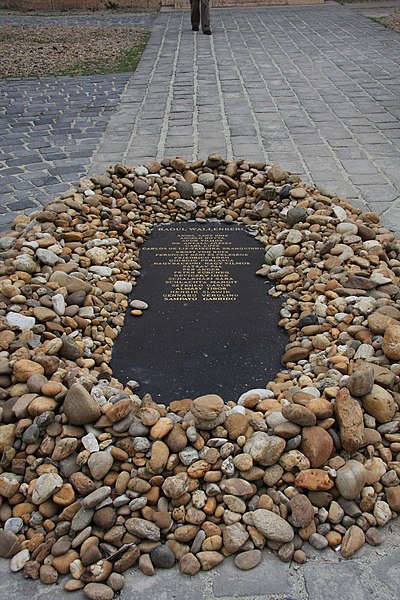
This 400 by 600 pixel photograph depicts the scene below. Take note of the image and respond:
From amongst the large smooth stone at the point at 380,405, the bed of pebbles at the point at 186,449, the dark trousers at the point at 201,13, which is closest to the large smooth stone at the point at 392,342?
the bed of pebbles at the point at 186,449

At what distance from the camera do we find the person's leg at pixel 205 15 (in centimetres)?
1130

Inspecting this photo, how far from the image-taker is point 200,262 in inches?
159

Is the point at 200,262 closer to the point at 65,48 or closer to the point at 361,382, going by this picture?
the point at 361,382

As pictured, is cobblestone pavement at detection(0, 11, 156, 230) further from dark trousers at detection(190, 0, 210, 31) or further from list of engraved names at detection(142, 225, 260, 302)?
dark trousers at detection(190, 0, 210, 31)

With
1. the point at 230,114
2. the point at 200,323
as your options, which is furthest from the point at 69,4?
the point at 200,323

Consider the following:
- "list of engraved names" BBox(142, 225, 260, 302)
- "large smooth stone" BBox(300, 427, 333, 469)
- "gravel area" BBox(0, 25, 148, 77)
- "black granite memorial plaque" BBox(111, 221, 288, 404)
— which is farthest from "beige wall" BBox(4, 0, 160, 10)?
"large smooth stone" BBox(300, 427, 333, 469)

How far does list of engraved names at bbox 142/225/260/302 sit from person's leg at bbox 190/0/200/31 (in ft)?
28.2

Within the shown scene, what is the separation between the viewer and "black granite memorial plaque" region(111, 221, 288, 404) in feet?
10.2

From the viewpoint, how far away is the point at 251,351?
3.30m

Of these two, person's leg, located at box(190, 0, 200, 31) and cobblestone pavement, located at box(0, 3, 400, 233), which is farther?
person's leg, located at box(190, 0, 200, 31)

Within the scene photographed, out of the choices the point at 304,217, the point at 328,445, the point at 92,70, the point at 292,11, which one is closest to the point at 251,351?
the point at 328,445

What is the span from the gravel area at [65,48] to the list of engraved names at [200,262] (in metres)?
5.89

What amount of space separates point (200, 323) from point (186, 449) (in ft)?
3.57

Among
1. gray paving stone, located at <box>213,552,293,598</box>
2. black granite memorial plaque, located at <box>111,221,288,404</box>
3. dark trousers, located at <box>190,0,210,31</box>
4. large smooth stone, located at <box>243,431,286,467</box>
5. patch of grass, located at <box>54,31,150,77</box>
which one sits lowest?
gray paving stone, located at <box>213,552,293,598</box>
